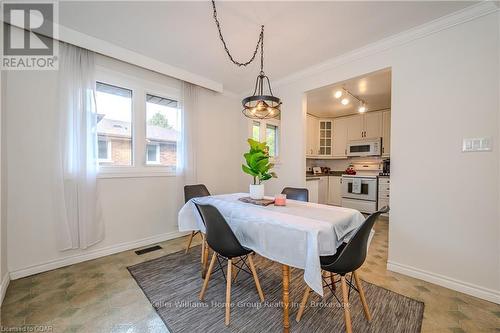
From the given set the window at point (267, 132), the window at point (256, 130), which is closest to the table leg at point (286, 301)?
the window at point (267, 132)

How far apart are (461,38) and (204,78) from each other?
313 centimetres

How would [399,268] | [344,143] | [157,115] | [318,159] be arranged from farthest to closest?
[318,159] → [344,143] → [157,115] → [399,268]

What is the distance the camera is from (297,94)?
10.6 ft

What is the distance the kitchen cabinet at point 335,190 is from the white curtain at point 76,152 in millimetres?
5193

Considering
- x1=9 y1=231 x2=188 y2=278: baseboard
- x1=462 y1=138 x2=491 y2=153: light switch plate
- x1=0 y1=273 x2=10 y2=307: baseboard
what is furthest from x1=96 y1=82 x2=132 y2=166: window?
x1=462 y1=138 x2=491 y2=153: light switch plate

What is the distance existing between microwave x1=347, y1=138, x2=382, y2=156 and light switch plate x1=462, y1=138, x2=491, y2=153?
3.11 meters

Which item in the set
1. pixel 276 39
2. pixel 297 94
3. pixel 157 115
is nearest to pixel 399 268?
pixel 297 94

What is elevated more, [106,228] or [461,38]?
[461,38]

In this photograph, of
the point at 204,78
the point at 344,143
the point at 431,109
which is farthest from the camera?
the point at 344,143

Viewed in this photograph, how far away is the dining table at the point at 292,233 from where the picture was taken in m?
1.23

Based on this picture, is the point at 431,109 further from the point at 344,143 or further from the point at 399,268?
the point at 344,143

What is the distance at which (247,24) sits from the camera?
81.6 inches

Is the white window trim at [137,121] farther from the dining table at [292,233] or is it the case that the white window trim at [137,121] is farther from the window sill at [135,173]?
the dining table at [292,233]

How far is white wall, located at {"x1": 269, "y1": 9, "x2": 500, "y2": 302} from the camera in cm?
178
